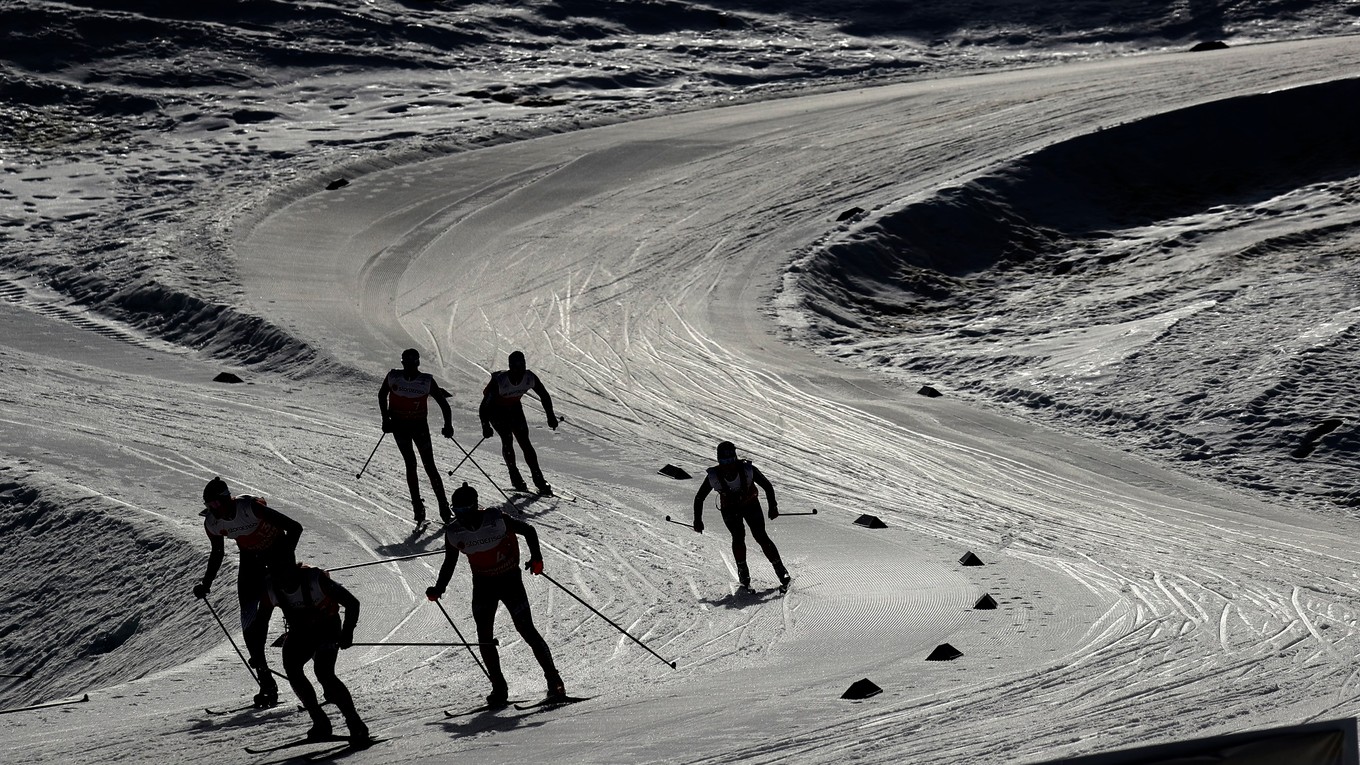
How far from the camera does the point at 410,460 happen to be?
14.7 metres

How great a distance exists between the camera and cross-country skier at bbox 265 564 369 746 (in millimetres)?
8703

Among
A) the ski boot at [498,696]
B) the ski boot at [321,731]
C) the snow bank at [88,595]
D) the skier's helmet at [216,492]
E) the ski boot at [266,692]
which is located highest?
the skier's helmet at [216,492]

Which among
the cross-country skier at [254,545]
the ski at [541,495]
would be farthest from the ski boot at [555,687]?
the ski at [541,495]

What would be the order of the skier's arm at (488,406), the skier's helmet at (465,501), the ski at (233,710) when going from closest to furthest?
the skier's helmet at (465,501)
the ski at (233,710)
the skier's arm at (488,406)

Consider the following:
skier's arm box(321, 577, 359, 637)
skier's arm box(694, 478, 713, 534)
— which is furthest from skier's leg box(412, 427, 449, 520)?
skier's arm box(321, 577, 359, 637)

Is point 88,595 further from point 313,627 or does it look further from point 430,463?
point 313,627

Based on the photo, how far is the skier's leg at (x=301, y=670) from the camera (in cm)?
869

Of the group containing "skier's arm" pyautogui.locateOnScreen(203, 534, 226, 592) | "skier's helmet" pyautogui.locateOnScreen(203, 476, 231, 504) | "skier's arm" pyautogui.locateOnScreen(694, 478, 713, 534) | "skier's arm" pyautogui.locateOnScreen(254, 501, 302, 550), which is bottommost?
"skier's arm" pyautogui.locateOnScreen(694, 478, 713, 534)

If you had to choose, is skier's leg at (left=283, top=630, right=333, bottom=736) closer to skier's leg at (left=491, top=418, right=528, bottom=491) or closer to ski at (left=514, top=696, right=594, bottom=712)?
ski at (left=514, top=696, right=594, bottom=712)

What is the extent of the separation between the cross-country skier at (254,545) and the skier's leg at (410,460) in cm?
442

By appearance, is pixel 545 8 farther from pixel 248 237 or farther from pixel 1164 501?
pixel 1164 501

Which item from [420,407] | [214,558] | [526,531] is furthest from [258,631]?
[420,407]

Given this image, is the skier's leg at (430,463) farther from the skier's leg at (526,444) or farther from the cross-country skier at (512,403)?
the skier's leg at (526,444)

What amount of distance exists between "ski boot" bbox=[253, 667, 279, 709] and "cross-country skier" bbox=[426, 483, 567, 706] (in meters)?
1.49
